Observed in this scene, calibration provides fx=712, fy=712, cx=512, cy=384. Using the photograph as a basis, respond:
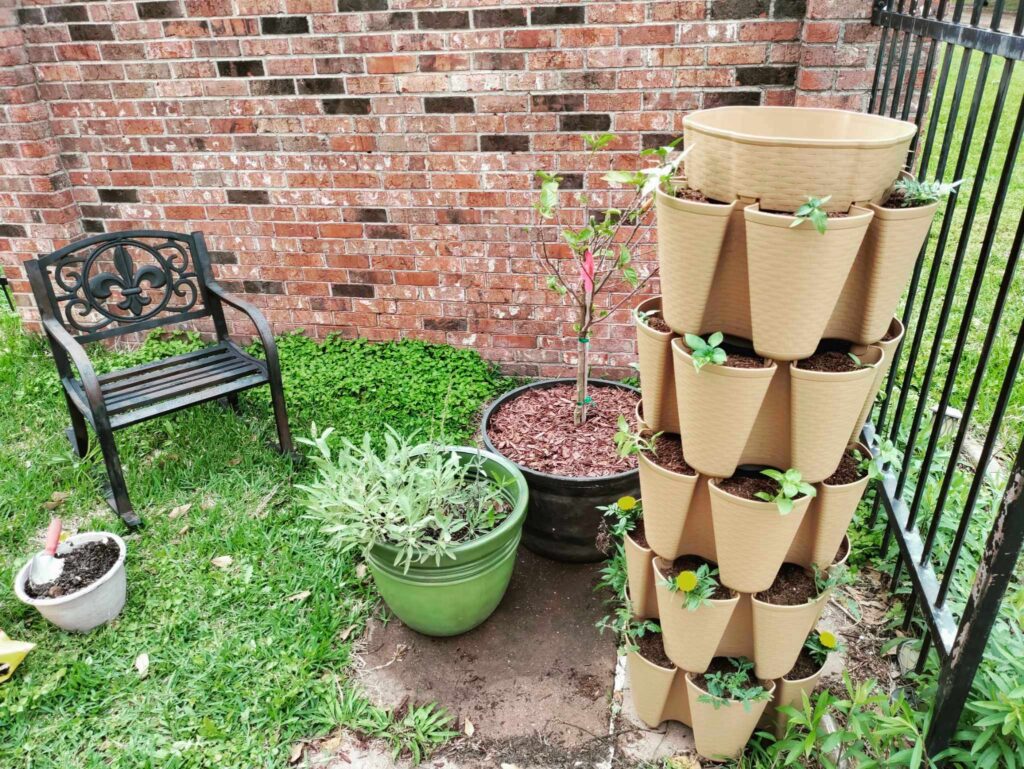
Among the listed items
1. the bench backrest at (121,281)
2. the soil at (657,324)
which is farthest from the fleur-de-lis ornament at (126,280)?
the soil at (657,324)

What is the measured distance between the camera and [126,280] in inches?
130

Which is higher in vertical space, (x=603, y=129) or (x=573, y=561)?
(x=603, y=129)

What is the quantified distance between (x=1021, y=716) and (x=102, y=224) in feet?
15.0

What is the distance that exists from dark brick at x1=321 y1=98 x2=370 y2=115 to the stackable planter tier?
87.2 inches

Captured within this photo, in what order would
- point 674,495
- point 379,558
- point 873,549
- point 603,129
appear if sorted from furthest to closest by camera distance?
point 603,129 → point 873,549 → point 379,558 → point 674,495

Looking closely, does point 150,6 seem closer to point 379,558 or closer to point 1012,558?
point 379,558

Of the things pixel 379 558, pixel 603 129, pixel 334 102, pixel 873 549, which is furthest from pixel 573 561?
pixel 334 102

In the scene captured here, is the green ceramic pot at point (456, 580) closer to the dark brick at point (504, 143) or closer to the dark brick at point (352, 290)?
the dark brick at point (504, 143)

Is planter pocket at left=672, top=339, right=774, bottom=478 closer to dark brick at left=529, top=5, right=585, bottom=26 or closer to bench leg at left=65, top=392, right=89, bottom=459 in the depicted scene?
dark brick at left=529, top=5, right=585, bottom=26

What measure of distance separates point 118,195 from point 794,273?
385 centimetres

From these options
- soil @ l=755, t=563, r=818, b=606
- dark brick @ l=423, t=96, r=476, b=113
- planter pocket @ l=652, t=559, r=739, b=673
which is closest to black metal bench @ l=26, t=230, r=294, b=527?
dark brick @ l=423, t=96, r=476, b=113

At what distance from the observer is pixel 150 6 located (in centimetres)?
348

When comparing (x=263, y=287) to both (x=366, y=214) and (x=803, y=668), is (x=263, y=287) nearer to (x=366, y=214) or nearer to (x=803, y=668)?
(x=366, y=214)

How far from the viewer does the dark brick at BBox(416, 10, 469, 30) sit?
3184mm
